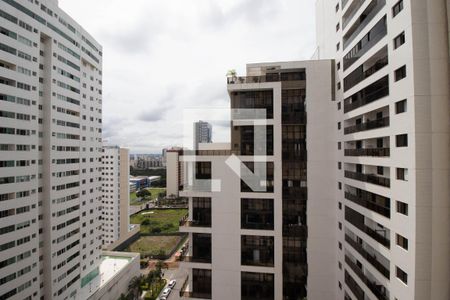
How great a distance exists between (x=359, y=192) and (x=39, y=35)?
30.0 metres

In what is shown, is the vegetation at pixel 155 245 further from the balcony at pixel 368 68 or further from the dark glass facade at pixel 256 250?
the balcony at pixel 368 68

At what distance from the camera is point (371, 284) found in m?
11.1

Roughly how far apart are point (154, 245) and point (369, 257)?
1713 inches

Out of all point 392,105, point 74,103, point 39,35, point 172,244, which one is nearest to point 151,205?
point 172,244

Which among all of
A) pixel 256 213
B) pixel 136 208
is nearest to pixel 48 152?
pixel 256 213

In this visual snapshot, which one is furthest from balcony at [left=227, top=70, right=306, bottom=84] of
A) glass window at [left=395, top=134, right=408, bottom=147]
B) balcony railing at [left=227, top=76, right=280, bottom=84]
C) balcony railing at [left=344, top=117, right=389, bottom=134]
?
glass window at [left=395, top=134, right=408, bottom=147]

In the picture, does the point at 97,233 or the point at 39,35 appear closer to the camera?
the point at 39,35

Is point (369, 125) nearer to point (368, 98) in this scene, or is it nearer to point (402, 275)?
point (368, 98)

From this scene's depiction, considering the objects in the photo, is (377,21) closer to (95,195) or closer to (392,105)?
(392,105)

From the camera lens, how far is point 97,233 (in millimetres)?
28844

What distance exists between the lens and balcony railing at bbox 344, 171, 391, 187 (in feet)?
33.4

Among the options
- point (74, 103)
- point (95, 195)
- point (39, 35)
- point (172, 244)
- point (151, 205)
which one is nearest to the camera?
point (39, 35)

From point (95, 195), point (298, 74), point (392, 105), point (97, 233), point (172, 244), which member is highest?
point (298, 74)

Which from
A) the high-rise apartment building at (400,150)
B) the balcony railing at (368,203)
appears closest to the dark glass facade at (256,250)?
the high-rise apartment building at (400,150)
